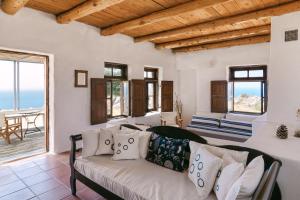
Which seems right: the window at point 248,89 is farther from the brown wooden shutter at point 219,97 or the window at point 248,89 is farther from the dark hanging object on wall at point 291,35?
the dark hanging object on wall at point 291,35

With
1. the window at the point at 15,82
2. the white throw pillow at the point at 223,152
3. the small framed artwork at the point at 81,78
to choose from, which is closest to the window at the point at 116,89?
the small framed artwork at the point at 81,78

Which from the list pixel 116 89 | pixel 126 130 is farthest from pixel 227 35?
pixel 126 130

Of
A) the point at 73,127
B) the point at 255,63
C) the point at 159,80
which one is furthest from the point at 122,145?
the point at 255,63

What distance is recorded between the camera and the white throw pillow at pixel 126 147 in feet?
8.04

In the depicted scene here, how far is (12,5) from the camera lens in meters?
2.76

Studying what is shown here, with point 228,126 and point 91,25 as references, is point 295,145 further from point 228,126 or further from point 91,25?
point 91,25

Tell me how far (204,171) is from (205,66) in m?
5.08

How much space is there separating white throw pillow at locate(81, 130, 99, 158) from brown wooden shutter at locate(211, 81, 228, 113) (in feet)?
14.6

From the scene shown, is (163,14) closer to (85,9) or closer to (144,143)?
(85,9)

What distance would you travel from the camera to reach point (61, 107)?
3848 millimetres

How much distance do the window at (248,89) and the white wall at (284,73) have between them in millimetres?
2485

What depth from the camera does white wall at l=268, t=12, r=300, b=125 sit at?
3.02m

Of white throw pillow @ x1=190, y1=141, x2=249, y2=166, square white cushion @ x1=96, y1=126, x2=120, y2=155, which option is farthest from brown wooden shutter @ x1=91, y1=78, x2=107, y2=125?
white throw pillow @ x1=190, y1=141, x2=249, y2=166

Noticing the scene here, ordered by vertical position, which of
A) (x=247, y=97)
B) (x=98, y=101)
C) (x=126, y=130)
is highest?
(x=247, y=97)
